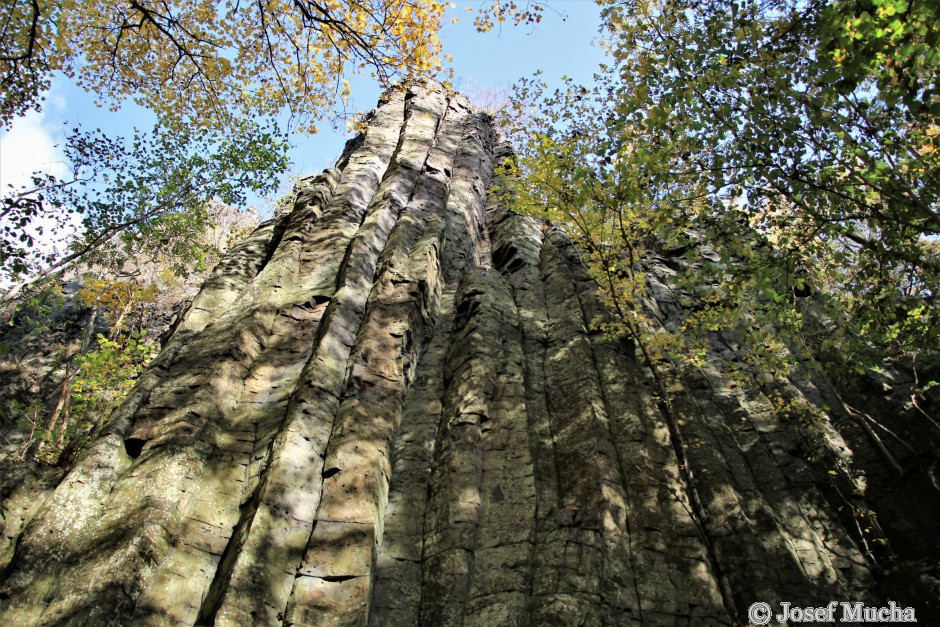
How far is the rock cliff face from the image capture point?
8125mm

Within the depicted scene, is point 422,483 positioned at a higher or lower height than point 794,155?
lower

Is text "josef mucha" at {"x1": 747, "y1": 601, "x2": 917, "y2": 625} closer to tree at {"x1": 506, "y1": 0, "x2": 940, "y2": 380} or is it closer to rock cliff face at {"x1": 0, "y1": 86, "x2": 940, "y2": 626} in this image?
rock cliff face at {"x1": 0, "y1": 86, "x2": 940, "y2": 626}

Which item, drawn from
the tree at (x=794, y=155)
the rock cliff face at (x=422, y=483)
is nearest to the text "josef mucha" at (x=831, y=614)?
the rock cliff face at (x=422, y=483)

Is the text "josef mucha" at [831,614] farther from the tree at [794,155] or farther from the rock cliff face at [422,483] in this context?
the tree at [794,155]

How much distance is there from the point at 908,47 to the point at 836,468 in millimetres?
9846

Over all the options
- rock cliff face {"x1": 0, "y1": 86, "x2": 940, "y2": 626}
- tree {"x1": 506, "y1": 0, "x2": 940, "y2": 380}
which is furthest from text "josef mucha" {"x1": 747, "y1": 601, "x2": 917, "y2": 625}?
tree {"x1": 506, "y1": 0, "x2": 940, "y2": 380}

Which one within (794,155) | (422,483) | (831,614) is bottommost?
(831,614)

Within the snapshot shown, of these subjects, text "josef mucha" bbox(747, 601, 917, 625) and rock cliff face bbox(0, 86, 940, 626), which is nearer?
rock cliff face bbox(0, 86, 940, 626)

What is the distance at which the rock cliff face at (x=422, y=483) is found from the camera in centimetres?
812

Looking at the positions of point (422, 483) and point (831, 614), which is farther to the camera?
point (422, 483)

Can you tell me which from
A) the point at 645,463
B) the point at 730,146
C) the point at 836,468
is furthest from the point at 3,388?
the point at 836,468

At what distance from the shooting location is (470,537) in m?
9.40

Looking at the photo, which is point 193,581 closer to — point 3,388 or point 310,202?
point 310,202

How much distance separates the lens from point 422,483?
10688 mm
